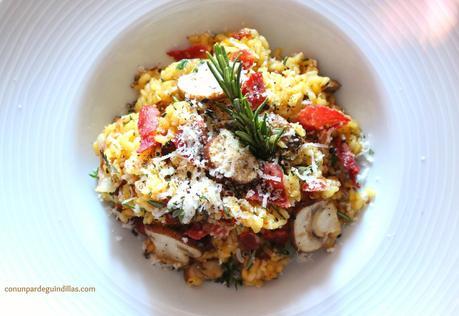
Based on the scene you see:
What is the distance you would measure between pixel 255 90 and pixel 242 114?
0.27 m

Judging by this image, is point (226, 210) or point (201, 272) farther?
point (201, 272)

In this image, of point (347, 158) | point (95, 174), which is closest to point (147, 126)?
point (95, 174)

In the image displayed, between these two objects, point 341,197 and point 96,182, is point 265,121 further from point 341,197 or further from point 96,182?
point 96,182

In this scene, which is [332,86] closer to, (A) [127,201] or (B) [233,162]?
(B) [233,162]

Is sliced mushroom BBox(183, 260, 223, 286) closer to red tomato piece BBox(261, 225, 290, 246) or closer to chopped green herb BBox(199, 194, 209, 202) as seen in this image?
red tomato piece BBox(261, 225, 290, 246)

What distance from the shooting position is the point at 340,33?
340cm

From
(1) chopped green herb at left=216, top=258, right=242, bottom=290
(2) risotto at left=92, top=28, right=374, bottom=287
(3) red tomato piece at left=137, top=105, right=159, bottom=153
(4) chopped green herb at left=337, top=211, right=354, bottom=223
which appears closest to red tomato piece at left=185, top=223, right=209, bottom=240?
(2) risotto at left=92, top=28, right=374, bottom=287

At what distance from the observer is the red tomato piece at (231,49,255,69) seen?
3.37 m

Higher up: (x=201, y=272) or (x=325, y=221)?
(x=325, y=221)

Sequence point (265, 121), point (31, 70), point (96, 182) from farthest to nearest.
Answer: point (96, 182), point (31, 70), point (265, 121)

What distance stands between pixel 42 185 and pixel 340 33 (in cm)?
190

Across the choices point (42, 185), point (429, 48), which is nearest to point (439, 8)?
point (429, 48)

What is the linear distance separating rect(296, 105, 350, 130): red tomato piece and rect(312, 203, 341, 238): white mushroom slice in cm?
46

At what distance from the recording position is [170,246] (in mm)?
3344
